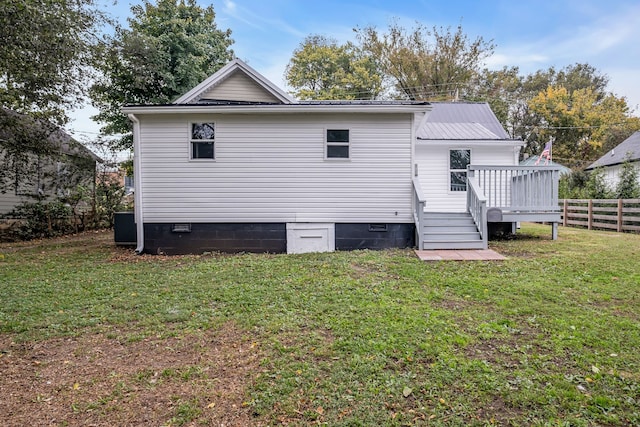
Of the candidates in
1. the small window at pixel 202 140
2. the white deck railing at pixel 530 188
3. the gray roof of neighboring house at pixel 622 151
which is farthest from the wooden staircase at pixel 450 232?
the gray roof of neighboring house at pixel 622 151

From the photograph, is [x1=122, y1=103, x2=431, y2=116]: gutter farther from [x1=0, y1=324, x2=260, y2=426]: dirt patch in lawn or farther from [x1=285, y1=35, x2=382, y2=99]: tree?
[x1=285, y1=35, x2=382, y2=99]: tree

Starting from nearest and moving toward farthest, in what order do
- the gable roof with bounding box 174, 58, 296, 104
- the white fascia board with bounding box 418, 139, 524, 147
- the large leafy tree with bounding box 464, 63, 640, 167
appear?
the gable roof with bounding box 174, 58, 296, 104, the white fascia board with bounding box 418, 139, 524, 147, the large leafy tree with bounding box 464, 63, 640, 167

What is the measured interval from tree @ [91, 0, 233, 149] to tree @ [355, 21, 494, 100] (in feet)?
40.9

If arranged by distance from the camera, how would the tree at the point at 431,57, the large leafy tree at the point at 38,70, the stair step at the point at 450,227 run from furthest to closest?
the tree at the point at 431,57 < the stair step at the point at 450,227 < the large leafy tree at the point at 38,70

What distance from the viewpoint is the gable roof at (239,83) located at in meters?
10.0

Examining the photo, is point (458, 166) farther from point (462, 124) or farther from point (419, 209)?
point (419, 209)

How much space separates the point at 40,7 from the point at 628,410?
11.4m

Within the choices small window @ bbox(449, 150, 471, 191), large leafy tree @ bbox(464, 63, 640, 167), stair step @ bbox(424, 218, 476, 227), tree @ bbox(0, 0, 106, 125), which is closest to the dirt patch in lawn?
stair step @ bbox(424, 218, 476, 227)

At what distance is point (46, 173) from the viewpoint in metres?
12.9

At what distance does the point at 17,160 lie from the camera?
11.7 metres

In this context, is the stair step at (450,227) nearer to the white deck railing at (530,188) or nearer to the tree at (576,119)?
the white deck railing at (530,188)

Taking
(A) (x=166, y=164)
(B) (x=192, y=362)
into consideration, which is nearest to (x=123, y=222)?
(A) (x=166, y=164)

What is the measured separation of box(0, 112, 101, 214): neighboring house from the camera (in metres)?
11.9

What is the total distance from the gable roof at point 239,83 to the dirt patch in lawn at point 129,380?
783 cm
